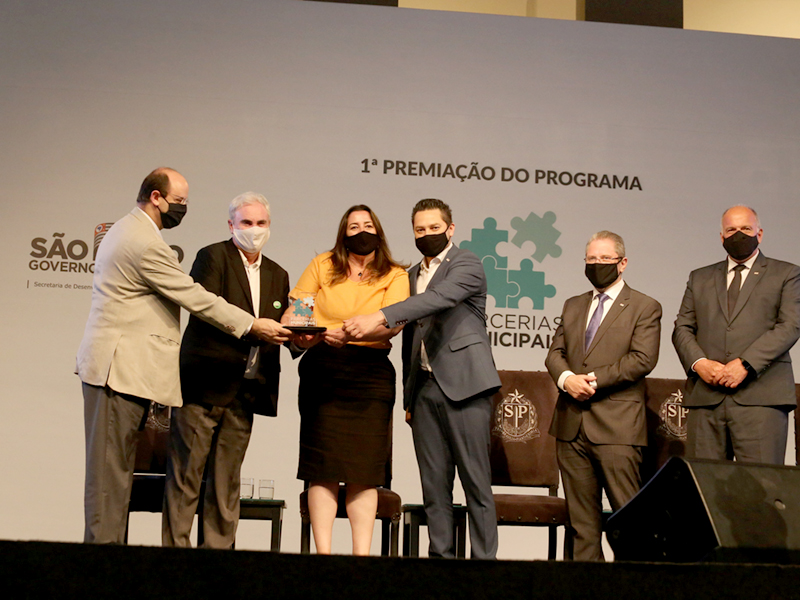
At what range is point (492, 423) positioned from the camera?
3.76 metres

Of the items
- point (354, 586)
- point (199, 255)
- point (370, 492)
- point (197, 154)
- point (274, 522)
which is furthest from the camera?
point (197, 154)

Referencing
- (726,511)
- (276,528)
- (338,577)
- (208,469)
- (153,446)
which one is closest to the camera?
(338,577)

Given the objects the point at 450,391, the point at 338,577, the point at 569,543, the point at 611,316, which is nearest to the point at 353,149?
the point at 611,316

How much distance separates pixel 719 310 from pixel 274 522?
80.6 inches

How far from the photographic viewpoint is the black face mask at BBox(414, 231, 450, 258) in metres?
3.11

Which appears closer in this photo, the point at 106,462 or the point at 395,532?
the point at 106,462

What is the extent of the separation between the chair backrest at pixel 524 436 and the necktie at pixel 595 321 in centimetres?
55

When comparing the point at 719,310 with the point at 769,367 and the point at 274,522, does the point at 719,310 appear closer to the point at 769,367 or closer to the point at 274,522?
the point at 769,367

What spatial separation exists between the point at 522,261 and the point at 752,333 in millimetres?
1730

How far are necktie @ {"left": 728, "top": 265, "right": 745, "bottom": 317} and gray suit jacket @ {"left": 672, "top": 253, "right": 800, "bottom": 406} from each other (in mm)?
19

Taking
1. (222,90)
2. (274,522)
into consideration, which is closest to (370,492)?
(274,522)

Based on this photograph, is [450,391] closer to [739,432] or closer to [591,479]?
[591,479]

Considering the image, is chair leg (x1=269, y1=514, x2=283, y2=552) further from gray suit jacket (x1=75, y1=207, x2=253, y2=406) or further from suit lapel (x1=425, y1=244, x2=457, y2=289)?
suit lapel (x1=425, y1=244, x2=457, y2=289)

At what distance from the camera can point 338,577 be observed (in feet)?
3.30
